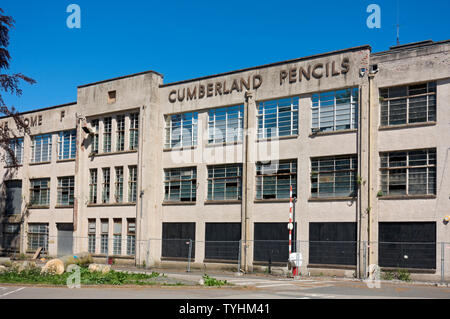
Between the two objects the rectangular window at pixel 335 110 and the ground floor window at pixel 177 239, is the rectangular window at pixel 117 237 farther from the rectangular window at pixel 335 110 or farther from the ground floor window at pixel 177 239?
the rectangular window at pixel 335 110

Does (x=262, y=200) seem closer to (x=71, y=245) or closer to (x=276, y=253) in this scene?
(x=276, y=253)

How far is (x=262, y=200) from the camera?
31938 millimetres

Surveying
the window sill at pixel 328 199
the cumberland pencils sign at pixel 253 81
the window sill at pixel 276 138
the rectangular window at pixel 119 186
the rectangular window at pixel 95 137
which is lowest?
the window sill at pixel 328 199

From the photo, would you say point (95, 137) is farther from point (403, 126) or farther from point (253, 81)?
point (403, 126)

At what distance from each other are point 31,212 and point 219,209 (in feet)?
59.5

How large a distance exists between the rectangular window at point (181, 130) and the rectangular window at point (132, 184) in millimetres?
2875

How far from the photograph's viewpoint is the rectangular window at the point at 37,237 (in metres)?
43.3

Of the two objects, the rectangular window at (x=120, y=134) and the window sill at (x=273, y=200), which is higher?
the rectangular window at (x=120, y=134)

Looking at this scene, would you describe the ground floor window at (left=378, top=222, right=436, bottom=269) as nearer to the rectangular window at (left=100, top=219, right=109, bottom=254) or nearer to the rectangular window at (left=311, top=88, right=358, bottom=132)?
the rectangular window at (left=311, top=88, right=358, bottom=132)

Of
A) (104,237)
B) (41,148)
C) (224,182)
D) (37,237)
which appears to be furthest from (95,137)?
(224,182)

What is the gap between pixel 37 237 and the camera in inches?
1734

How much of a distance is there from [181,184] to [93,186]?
7.98 meters

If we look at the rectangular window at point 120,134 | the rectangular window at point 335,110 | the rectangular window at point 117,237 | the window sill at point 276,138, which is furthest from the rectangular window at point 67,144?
the rectangular window at point 335,110
